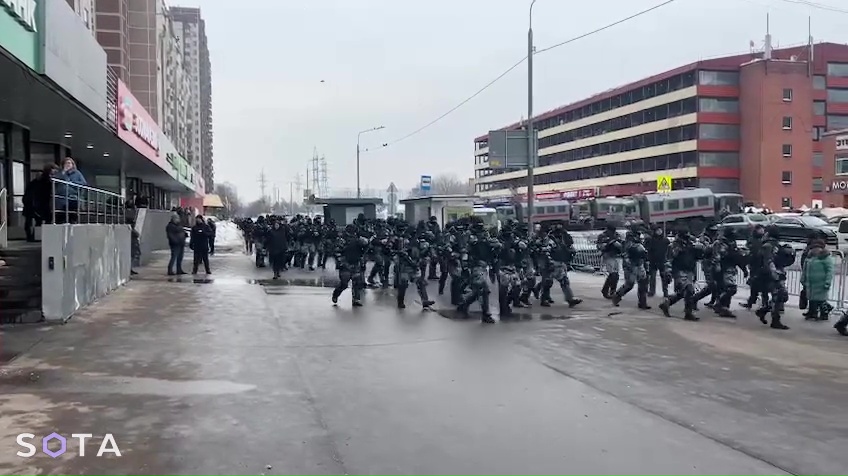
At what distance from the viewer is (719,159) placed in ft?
236

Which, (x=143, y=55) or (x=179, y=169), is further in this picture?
(x=143, y=55)

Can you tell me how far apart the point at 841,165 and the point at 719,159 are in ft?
49.5

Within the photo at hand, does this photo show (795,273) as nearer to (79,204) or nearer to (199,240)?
(199,240)

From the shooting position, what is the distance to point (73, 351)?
8.48m

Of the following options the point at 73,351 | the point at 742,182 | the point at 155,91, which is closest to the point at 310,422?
the point at 73,351

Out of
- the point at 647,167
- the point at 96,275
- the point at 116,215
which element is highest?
the point at 647,167

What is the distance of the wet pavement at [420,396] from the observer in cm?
520

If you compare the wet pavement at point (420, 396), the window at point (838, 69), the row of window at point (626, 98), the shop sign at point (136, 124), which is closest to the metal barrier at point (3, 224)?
the wet pavement at point (420, 396)

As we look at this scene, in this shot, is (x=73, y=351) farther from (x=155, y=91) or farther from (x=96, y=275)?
(x=155, y=91)

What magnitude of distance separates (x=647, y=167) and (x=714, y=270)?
69864 mm

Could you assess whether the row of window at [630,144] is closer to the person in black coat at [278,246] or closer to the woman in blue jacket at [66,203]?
the person in black coat at [278,246]

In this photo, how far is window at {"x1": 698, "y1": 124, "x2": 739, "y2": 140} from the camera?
233ft

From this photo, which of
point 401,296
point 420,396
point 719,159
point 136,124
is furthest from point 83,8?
point 719,159

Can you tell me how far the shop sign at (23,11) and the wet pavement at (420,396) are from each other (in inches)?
177
